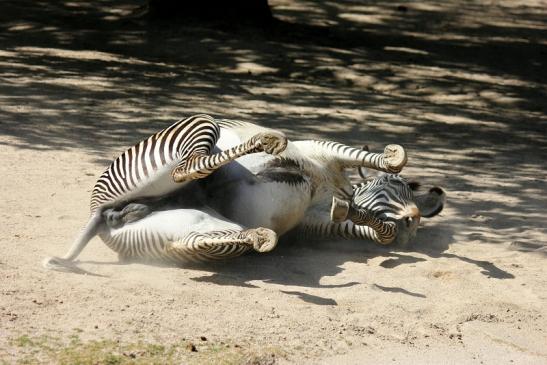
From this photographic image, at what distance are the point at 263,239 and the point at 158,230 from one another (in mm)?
842

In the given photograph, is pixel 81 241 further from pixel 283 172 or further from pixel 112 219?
pixel 283 172

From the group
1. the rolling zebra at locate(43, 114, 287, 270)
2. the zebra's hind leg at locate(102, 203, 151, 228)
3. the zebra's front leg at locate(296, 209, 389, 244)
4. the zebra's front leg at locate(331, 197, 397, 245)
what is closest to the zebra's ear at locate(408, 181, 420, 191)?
the zebra's front leg at locate(331, 197, 397, 245)

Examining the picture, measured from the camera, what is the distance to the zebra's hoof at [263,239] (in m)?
5.27

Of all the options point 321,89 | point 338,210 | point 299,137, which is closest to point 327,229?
point 338,210

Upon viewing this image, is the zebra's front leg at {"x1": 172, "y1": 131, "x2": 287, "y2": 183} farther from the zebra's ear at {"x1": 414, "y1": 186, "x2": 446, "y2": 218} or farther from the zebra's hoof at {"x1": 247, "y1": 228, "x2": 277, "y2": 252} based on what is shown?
the zebra's ear at {"x1": 414, "y1": 186, "x2": 446, "y2": 218}

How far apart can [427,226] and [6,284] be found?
3.08m

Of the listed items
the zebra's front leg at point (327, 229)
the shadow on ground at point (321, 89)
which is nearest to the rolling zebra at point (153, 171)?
the shadow on ground at point (321, 89)

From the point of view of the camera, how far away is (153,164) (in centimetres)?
611

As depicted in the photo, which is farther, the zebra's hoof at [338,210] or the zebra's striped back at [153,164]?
the zebra's striped back at [153,164]

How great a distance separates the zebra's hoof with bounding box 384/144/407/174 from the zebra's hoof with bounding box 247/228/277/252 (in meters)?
1.57

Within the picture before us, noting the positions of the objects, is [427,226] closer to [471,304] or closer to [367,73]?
[471,304]

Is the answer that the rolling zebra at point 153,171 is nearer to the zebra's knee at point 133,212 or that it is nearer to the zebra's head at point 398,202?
the zebra's knee at point 133,212

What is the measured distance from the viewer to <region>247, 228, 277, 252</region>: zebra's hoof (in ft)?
17.3

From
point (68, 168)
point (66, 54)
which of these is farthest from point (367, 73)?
point (68, 168)
